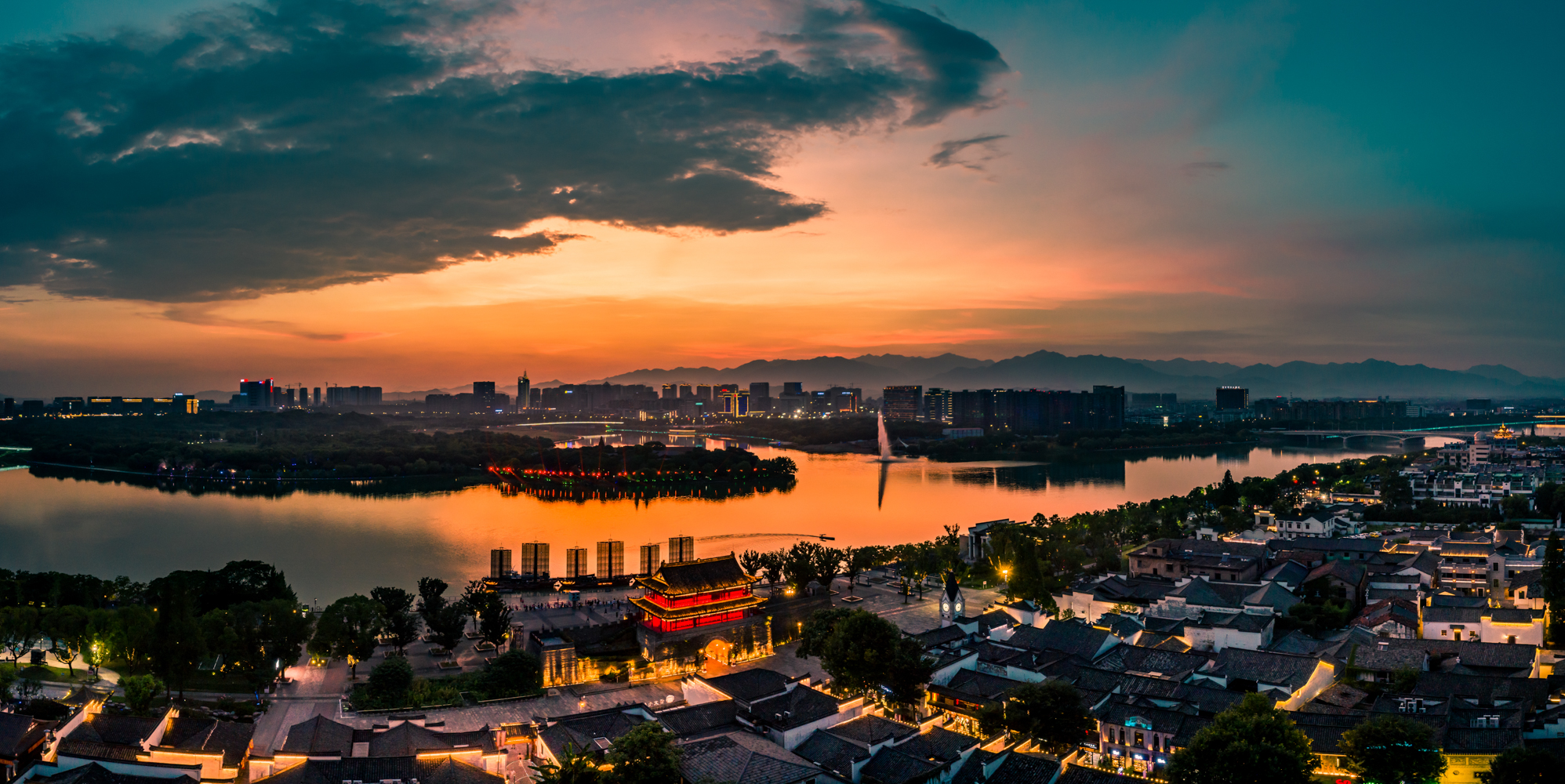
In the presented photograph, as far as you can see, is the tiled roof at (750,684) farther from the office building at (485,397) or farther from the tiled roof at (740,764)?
the office building at (485,397)

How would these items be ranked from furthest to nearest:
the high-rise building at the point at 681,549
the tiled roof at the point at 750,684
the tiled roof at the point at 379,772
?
the high-rise building at the point at 681,549 < the tiled roof at the point at 750,684 < the tiled roof at the point at 379,772

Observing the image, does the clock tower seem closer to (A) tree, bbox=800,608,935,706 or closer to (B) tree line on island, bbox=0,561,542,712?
(A) tree, bbox=800,608,935,706

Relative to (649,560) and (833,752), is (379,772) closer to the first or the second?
(833,752)

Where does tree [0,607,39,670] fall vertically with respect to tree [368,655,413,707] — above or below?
above

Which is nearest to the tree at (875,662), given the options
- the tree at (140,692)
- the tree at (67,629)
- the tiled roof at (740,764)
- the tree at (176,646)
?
the tiled roof at (740,764)

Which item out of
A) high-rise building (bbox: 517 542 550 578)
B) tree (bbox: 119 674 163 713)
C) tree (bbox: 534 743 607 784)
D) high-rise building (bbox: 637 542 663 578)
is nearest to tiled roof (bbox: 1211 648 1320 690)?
tree (bbox: 534 743 607 784)

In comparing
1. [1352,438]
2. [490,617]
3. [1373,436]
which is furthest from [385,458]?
[1373,436]
